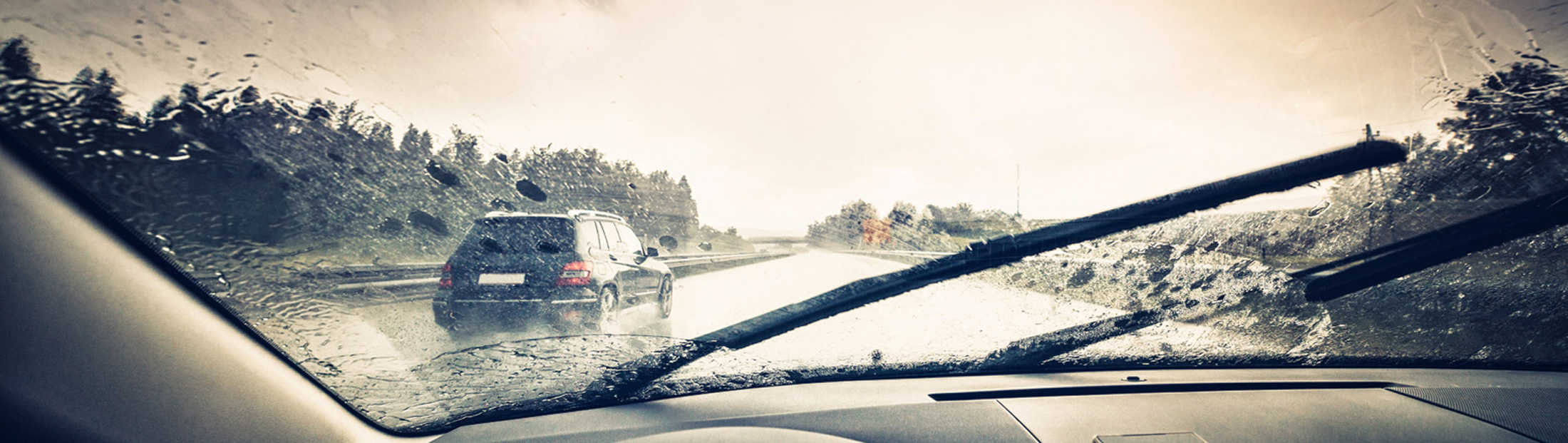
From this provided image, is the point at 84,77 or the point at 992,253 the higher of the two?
the point at 84,77

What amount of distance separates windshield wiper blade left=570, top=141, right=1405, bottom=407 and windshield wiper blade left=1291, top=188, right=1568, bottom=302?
89 cm

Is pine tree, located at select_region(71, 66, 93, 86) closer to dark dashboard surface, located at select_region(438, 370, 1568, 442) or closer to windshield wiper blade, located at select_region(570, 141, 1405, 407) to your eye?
dark dashboard surface, located at select_region(438, 370, 1568, 442)

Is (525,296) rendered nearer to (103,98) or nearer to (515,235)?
(515,235)

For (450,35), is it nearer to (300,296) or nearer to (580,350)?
(300,296)

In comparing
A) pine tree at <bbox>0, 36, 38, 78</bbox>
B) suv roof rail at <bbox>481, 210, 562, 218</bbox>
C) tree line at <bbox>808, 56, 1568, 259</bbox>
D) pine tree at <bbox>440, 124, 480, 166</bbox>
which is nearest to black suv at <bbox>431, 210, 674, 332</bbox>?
suv roof rail at <bbox>481, 210, 562, 218</bbox>

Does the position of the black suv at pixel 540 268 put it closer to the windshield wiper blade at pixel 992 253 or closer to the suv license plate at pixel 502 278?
the suv license plate at pixel 502 278

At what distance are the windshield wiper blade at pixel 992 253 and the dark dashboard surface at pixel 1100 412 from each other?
25 cm

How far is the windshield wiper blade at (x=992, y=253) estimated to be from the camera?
227 centimetres

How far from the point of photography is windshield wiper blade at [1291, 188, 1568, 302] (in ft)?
8.74

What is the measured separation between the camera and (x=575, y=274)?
9.11 feet

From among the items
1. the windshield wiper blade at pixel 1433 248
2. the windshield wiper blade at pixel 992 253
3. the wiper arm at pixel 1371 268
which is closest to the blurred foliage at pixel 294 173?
the windshield wiper blade at pixel 992 253

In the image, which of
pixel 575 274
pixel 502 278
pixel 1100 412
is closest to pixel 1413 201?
pixel 1100 412

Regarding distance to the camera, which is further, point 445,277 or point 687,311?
point 687,311

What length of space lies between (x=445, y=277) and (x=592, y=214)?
0.66m
